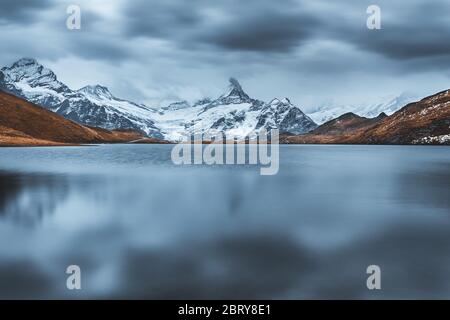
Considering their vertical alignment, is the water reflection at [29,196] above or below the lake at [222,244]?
above

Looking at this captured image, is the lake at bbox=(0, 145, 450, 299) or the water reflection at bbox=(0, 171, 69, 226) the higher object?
the water reflection at bbox=(0, 171, 69, 226)

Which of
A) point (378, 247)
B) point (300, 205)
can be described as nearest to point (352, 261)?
point (378, 247)

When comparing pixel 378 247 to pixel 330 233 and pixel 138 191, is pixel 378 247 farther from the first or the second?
pixel 138 191

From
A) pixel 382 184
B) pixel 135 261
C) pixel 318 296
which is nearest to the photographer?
pixel 318 296

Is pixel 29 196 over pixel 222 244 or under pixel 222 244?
over

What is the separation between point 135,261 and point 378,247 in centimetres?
1559

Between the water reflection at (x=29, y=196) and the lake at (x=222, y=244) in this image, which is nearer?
the lake at (x=222, y=244)

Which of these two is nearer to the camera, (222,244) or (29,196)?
(222,244)

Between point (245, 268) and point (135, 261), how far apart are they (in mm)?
6437

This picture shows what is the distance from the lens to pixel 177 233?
3234 centimetres

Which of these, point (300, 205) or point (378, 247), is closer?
point (378, 247)

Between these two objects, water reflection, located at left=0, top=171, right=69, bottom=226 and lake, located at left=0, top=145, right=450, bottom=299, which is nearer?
lake, located at left=0, top=145, right=450, bottom=299
